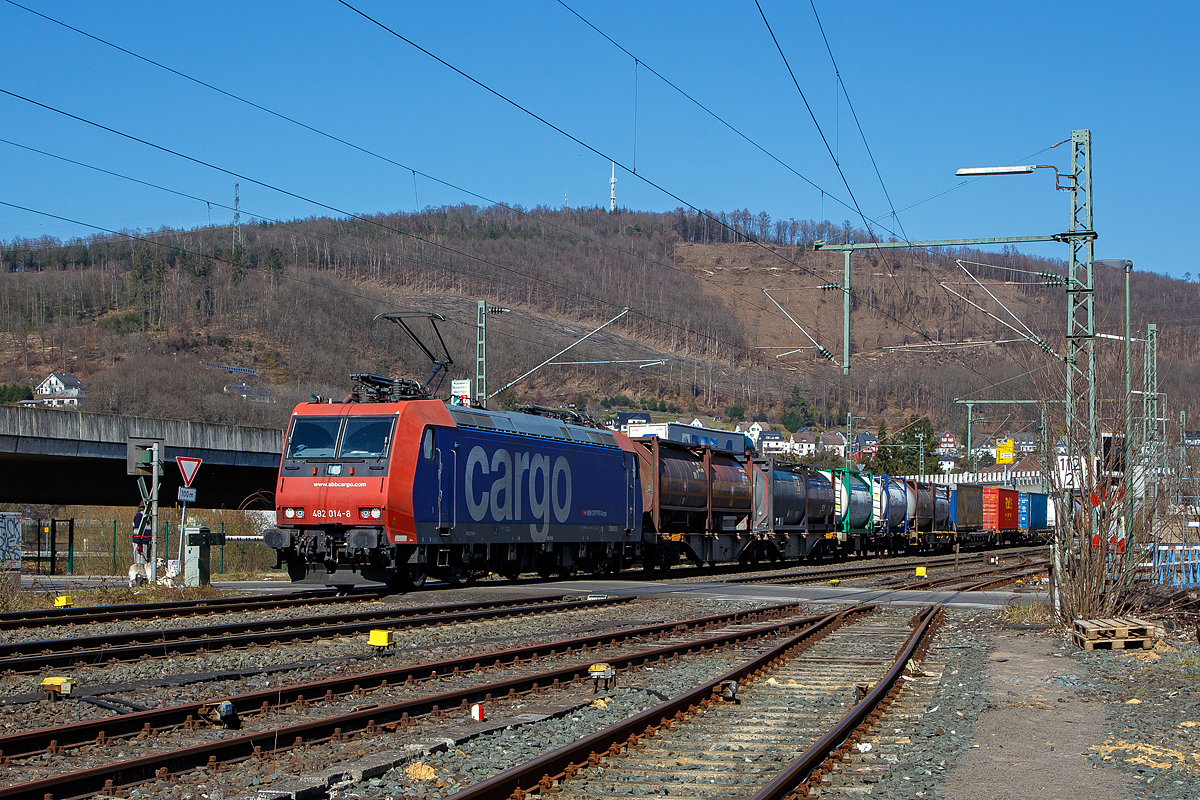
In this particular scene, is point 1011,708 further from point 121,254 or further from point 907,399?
point 907,399

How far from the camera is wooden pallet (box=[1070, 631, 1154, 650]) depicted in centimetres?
1484

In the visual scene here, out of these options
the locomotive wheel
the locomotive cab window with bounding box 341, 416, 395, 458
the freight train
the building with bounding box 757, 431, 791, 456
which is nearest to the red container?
the freight train

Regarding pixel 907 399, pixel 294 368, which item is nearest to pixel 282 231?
pixel 294 368

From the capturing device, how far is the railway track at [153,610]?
52.4 ft

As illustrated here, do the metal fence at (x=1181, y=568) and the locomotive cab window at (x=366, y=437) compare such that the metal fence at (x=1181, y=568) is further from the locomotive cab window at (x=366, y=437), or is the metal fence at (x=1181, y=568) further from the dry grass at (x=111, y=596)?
the dry grass at (x=111, y=596)

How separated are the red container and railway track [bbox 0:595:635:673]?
47226mm

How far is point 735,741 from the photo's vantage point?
8719 mm

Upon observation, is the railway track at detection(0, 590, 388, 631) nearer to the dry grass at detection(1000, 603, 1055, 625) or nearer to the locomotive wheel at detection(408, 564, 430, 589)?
the locomotive wheel at detection(408, 564, 430, 589)

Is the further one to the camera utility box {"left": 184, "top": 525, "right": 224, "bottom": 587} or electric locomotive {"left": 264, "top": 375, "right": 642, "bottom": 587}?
utility box {"left": 184, "top": 525, "right": 224, "bottom": 587}

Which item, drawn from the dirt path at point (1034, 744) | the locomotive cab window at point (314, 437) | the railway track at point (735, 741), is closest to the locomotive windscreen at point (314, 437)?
the locomotive cab window at point (314, 437)

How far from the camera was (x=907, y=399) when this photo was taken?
621 ft

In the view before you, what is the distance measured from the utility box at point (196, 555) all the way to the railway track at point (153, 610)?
3.72m

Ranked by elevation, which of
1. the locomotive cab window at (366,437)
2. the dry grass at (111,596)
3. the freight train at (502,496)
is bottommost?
the dry grass at (111,596)

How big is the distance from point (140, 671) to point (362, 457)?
346 inches
